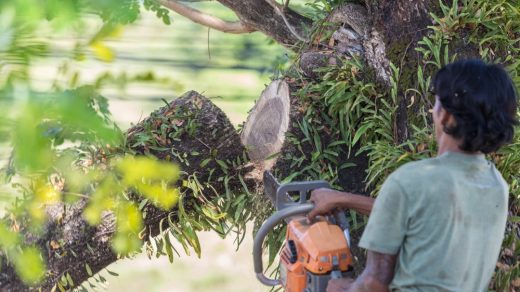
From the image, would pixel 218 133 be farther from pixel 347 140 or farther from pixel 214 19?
pixel 214 19

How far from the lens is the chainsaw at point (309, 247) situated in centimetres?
213

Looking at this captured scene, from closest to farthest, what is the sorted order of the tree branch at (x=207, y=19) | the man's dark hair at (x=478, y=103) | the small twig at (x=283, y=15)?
the man's dark hair at (x=478, y=103)
the small twig at (x=283, y=15)
the tree branch at (x=207, y=19)

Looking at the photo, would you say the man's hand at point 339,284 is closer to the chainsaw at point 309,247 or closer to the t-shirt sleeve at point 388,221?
the chainsaw at point 309,247

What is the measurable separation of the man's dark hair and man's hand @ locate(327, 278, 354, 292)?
0.45 meters

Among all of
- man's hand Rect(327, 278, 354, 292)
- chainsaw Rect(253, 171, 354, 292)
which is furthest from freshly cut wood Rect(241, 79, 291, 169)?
man's hand Rect(327, 278, 354, 292)

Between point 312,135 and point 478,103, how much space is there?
4.26 feet

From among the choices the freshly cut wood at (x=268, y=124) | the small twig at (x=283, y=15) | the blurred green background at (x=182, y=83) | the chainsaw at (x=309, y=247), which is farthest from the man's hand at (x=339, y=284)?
the small twig at (x=283, y=15)

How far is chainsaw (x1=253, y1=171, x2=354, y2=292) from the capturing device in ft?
7.00

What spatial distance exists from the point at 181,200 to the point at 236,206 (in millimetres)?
240

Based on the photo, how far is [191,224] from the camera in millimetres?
3342

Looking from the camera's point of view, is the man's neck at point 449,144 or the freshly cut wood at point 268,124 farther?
the freshly cut wood at point 268,124

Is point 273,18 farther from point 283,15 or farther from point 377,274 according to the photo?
point 377,274

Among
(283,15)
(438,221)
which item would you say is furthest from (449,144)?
(283,15)

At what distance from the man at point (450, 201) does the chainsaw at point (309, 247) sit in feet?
0.67
